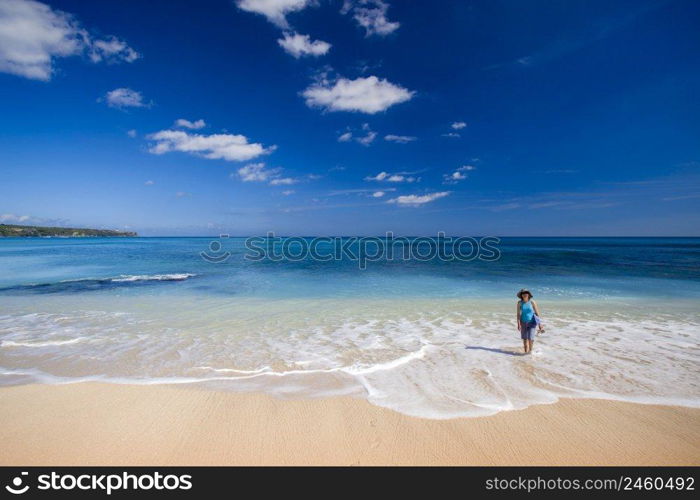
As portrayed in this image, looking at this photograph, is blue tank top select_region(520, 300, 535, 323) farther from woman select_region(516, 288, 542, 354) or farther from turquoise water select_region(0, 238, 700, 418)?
turquoise water select_region(0, 238, 700, 418)

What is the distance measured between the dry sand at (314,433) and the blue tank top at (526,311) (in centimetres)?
214

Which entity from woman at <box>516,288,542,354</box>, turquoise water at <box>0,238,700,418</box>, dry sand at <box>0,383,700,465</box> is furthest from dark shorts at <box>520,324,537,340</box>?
dry sand at <box>0,383,700,465</box>

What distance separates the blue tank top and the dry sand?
214 cm

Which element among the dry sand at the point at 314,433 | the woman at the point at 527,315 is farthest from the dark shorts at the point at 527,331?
the dry sand at the point at 314,433

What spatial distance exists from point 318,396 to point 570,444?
11.8 ft

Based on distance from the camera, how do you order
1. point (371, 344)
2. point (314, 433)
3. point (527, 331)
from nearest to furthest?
1. point (314, 433)
2. point (527, 331)
3. point (371, 344)

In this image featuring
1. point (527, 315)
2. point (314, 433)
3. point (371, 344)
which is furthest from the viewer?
point (371, 344)

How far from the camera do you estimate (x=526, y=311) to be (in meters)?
6.70

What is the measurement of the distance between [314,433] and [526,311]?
17.6ft

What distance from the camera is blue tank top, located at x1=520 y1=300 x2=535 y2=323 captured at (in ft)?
21.8

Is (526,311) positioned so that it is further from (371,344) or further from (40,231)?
(40,231)

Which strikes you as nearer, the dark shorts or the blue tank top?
the blue tank top

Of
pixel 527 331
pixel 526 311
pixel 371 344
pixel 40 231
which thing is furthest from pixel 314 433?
pixel 40 231

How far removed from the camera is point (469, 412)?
4512mm
